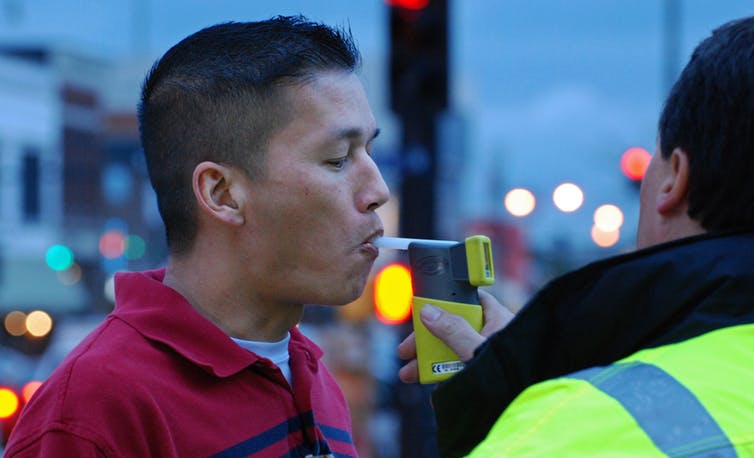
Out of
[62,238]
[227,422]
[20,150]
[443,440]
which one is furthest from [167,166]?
[62,238]

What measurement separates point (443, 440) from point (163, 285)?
793 millimetres

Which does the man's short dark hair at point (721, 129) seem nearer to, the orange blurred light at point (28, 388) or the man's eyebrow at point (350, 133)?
the man's eyebrow at point (350, 133)

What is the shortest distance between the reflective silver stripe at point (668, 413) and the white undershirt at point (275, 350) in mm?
999

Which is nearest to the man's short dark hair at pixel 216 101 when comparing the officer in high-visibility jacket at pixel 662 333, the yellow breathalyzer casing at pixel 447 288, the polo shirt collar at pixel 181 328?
the polo shirt collar at pixel 181 328

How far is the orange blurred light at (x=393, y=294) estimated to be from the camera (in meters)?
7.70

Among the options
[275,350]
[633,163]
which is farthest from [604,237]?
[275,350]

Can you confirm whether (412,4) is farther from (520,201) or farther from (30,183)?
(30,183)

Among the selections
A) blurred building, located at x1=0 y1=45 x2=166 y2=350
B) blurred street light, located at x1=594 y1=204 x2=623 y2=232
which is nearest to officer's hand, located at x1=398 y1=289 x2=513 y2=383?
blurred street light, located at x1=594 y1=204 x2=623 y2=232

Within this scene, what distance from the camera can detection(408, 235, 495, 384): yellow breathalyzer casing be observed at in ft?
7.10

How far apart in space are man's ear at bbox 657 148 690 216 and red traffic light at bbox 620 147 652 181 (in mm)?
8672

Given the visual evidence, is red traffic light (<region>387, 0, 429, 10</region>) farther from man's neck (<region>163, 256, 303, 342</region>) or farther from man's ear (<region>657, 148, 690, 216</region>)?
man's ear (<region>657, 148, 690, 216</region>)

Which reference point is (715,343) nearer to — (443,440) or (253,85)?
(443,440)

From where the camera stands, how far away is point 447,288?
2207 millimetres

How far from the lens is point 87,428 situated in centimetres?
196
